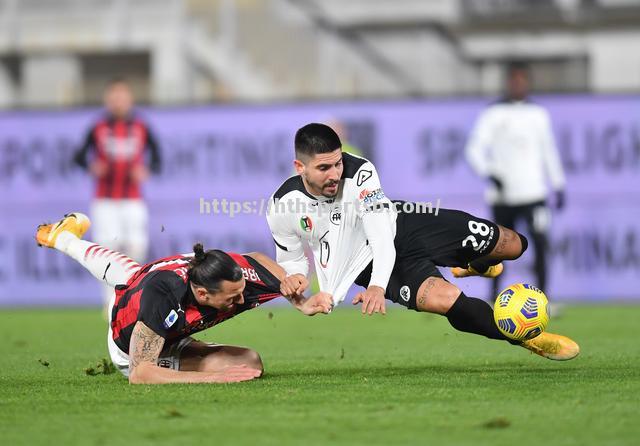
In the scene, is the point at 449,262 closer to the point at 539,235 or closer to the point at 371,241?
the point at 371,241

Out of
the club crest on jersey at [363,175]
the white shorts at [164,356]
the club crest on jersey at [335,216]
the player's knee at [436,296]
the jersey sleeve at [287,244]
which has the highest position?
the club crest on jersey at [363,175]

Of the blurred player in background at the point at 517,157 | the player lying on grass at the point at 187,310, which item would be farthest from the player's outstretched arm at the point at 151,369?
the blurred player in background at the point at 517,157

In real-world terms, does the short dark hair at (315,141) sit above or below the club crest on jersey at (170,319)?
above

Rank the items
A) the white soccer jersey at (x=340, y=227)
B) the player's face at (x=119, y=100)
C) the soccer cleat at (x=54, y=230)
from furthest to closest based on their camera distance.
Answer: the player's face at (x=119, y=100), the soccer cleat at (x=54, y=230), the white soccer jersey at (x=340, y=227)

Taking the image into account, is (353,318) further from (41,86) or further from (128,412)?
(41,86)

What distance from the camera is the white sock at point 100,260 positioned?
28.8 ft

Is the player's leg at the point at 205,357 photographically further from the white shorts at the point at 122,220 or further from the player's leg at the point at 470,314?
the white shorts at the point at 122,220

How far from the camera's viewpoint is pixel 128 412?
6.26 m

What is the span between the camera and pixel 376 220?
7766 millimetres

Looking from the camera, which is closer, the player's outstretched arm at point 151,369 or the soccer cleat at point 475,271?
the player's outstretched arm at point 151,369

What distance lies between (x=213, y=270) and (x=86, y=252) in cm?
219

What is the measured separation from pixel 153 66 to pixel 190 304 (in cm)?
1655

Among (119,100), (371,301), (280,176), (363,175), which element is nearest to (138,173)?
(119,100)

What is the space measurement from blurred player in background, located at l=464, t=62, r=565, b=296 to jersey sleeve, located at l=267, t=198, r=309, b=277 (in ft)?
19.2
